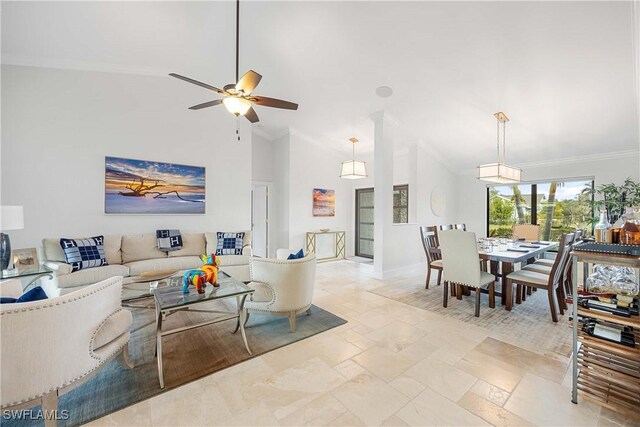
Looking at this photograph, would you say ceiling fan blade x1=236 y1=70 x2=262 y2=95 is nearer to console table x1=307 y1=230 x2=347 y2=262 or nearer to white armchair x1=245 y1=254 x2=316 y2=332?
white armchair x1=245 y1=254 x2=316 y2=332

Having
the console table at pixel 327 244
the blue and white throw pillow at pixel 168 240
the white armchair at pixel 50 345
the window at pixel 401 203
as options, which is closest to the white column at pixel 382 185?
the window at pixel 401 203

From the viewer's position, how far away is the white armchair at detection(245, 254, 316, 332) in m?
2.68

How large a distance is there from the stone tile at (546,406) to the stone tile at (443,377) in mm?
269

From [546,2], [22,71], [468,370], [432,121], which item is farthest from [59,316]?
[432,121]

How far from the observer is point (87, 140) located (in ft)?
13.0

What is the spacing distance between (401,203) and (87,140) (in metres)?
6.03

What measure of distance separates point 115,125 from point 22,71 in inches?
44.7

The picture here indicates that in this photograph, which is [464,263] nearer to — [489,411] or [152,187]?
[489,411]

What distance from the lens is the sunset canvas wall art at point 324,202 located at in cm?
662

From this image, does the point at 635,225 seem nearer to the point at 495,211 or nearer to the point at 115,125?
the point at 495,211

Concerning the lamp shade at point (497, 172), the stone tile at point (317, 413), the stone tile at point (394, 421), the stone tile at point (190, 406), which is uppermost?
the lamp shade at point (497, 172)

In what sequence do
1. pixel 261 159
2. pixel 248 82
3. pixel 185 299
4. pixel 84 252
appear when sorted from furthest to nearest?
pixel 261 159, pixel 84 252, pixel 248 82, pixel 185 299

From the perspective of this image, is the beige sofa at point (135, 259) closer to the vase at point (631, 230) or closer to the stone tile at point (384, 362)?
the stone tile at point (384, 362)

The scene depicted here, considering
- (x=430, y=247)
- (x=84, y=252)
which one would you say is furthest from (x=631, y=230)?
(x=84, y=252)
